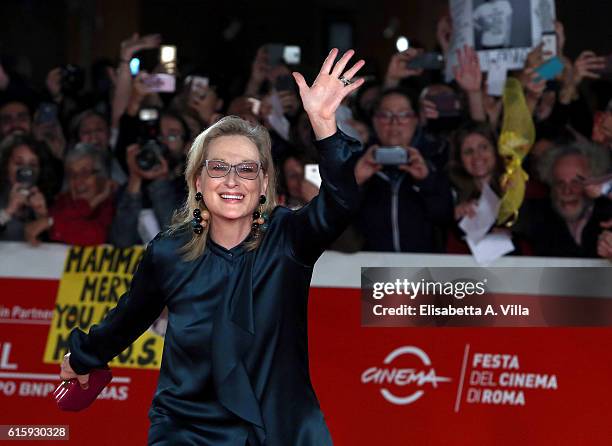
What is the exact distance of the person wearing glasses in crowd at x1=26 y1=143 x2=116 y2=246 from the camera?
22.0ft

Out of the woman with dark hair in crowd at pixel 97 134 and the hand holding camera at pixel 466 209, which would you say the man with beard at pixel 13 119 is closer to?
the woman with dark hair in crowd at pixel 97 134

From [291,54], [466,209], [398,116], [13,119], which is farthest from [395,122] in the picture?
[13,119]

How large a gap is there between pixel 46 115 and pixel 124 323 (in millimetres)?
4014

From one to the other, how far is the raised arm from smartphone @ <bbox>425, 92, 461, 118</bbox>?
10.8ft

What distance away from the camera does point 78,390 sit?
13.4 ft

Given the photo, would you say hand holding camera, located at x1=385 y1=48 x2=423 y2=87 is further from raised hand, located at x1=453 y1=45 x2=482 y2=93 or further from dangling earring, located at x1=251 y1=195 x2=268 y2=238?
dangling earring, located at x1=251 y1=195 x2=268 y2=238

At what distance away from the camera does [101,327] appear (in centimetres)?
401

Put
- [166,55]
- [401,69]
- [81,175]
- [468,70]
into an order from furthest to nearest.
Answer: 1. [166,55]
2. [401,69]
3. [81,175]
4. [468,70]

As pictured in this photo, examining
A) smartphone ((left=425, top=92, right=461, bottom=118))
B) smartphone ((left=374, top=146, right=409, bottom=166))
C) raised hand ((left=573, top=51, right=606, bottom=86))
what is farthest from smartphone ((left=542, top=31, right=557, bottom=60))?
smartphone ((left=374, top=146, right=409, bottom=166))

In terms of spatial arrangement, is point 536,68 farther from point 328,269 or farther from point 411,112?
point 328,269

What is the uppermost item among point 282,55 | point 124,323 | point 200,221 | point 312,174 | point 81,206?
point 282,55

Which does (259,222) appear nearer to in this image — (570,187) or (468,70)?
(570,187)

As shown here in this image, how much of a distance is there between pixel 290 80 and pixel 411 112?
1038 mm

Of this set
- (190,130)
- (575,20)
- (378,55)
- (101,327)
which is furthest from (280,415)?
(378,55)
